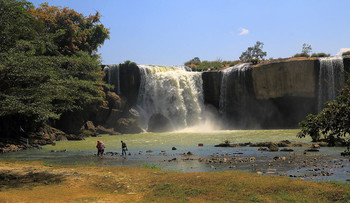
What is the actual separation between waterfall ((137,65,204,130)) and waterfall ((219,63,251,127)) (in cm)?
378

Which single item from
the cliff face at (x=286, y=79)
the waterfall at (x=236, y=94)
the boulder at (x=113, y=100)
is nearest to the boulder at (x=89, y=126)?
the boulder at (x=113, y=100)

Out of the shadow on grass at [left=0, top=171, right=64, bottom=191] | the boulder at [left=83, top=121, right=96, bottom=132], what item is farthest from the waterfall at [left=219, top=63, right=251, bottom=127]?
the shadow on grass at [left=0, top=171, right=64, bottom=191]

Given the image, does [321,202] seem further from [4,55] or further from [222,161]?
[4,55]

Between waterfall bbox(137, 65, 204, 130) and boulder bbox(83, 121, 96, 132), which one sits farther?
waterfall bbox(137, 65, 204, 130)

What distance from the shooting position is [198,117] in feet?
161

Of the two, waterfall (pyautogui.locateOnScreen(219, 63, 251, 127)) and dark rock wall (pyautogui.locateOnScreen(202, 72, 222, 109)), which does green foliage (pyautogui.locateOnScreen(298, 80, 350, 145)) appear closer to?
waterfall (pyautogui.locateOnScreen(219, 63, 251, 127))

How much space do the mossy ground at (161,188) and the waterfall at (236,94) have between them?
118 ft

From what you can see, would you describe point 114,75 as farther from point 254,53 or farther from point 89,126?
point 254,53

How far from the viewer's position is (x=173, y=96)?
49.1 m

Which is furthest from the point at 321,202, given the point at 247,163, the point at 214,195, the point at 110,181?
the point at 247,163

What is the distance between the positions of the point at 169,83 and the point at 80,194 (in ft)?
133

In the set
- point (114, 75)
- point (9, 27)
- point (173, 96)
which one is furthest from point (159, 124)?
point (9, 27)

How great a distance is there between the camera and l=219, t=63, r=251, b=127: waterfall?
46.2 m

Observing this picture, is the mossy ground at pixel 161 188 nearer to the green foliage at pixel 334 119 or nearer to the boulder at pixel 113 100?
the green foliage at pixel 334 119
